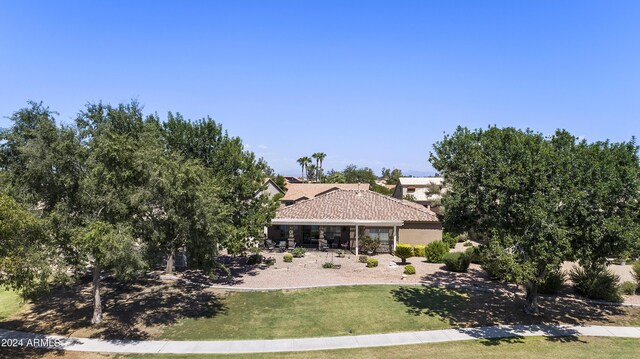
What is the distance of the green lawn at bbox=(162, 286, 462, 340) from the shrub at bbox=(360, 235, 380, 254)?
986cm

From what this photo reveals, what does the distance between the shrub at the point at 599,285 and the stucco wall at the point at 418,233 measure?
1381 centimetres

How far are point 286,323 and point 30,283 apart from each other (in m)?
10.7

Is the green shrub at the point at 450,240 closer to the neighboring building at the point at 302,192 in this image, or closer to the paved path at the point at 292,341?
the neighboring building at the point at 302,192

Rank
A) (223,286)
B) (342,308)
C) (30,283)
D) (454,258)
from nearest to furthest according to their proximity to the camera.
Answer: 1. (30,283)
2. (342,308)
3. (223,286)
4. (454,258)

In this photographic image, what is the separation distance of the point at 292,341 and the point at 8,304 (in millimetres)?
16685

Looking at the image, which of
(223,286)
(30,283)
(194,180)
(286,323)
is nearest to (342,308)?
(286,323)

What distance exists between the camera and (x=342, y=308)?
20469 millimetres

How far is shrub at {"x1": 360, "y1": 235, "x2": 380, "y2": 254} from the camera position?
111ft

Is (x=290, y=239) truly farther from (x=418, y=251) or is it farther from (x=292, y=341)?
(x=292, y=341)

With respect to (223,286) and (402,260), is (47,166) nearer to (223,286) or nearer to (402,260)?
(223,286)

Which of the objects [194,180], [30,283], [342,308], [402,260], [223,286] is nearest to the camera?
[30,283]

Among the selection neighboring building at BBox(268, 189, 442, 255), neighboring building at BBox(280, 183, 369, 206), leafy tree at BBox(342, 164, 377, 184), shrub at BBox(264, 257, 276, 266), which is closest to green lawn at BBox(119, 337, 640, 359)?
shrub at BBox(264, 257, 276, 266)

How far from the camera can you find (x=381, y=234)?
→ 115 feet

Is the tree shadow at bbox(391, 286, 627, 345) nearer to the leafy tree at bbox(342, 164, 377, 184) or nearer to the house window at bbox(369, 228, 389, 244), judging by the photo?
the house window at bbox(369, 228, 389, 244)
